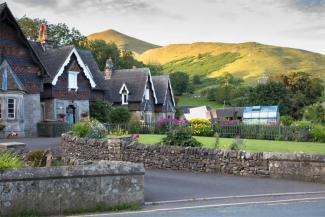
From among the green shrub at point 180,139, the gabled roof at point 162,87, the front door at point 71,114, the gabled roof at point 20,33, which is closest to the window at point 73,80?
the front door at point 71,114

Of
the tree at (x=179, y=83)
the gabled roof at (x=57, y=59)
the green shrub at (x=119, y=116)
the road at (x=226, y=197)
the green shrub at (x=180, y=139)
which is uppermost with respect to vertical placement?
the tree at (x=179, y=83)

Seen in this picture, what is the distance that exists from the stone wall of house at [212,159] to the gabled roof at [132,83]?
3893 cm

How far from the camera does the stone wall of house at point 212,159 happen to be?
17.3 m

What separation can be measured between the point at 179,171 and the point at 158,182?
10.3 feet

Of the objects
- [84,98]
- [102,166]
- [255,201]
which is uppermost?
[84,98]

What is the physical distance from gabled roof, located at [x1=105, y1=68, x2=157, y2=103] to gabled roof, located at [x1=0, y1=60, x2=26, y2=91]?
23.0m

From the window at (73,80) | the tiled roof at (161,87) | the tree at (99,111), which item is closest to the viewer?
the window at (73,80)

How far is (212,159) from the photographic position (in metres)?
19.6

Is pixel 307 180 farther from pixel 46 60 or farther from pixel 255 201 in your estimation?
pixel 46 60

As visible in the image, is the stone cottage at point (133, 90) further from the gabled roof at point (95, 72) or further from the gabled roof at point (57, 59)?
the gabled roof at point (57, 59)

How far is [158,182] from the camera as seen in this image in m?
17.2

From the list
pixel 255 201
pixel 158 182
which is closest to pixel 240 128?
pixel 158 182

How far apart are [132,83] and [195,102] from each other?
8512cm

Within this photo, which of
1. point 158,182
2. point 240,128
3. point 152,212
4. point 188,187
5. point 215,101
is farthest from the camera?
point 215,101
